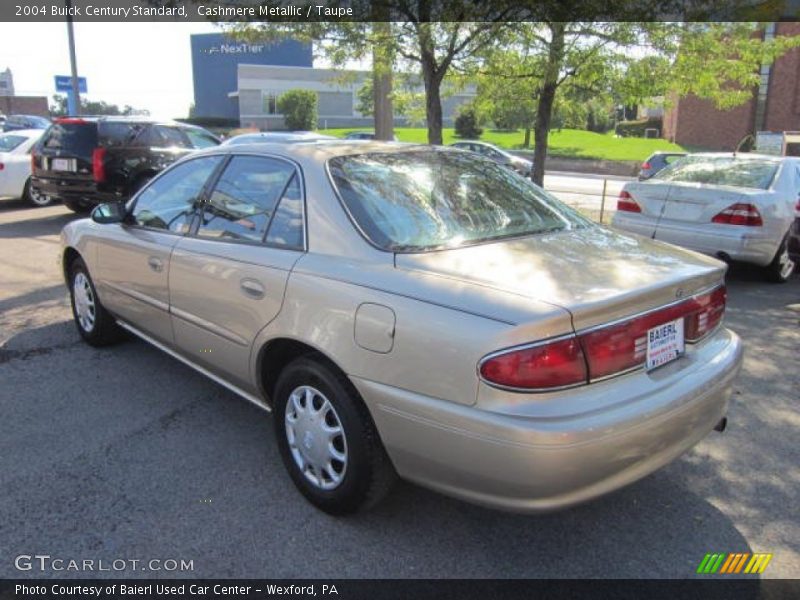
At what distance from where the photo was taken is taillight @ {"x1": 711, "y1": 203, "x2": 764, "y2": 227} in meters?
6.86

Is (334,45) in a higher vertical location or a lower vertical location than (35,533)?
higher

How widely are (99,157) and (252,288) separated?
27.4 ft

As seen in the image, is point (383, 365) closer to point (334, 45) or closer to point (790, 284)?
point (790, 284)

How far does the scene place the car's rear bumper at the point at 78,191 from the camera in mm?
10680

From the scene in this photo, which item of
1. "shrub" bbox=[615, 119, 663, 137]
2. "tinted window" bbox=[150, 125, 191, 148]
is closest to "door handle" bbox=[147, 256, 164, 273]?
"tinted window" bbox=[150, 125, 191, 148]

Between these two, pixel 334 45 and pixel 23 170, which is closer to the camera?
pixel 334 45

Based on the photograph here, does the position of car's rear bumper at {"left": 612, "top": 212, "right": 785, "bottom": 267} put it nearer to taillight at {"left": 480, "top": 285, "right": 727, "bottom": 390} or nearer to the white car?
taillight at {"left": 480, "top": 285, "right": 727, "bottom": 390}

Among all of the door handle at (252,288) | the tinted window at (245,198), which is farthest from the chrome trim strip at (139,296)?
the door handle at (252,288)

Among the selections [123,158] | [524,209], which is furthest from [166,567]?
[123,158]

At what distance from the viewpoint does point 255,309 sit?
319 centimetres

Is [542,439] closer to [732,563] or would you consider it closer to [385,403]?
[385,403]

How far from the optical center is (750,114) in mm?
43531

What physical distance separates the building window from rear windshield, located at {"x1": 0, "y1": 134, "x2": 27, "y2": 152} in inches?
1885

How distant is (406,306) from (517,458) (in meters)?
0.68
